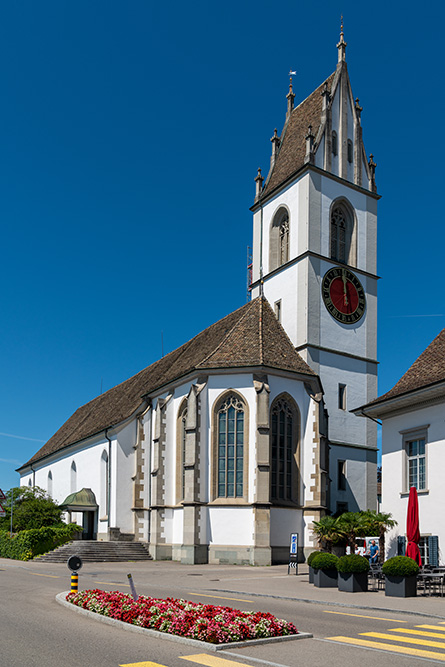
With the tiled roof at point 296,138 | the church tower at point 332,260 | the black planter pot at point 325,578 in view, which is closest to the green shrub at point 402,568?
the black planter pot at point 325,578

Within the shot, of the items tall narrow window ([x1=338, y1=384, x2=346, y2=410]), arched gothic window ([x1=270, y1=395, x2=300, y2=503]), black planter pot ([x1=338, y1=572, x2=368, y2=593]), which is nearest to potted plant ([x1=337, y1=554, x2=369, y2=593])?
black planter pot ([x1=338, y1=572, x2=368, y2=593])

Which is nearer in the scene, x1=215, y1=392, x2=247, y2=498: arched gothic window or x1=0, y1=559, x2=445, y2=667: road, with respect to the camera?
x1=0, y1=559, x2=445, y2=667: road

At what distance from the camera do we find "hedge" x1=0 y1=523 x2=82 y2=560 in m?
36.6

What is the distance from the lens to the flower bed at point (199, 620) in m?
10.6

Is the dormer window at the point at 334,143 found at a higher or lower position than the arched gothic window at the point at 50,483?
higher

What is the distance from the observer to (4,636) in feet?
35.8

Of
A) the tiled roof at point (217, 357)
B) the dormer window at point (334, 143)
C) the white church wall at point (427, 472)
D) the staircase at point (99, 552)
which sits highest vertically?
the dormer window at point (334, 143)

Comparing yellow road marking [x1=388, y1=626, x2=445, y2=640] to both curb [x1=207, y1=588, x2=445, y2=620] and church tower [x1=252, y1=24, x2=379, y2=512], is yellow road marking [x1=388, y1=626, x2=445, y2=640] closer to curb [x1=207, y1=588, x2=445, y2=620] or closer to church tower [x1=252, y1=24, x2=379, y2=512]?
curb [x1=207, y1=588, x2=445, y2=620]

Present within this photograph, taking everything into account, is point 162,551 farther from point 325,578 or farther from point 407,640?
point 407,640

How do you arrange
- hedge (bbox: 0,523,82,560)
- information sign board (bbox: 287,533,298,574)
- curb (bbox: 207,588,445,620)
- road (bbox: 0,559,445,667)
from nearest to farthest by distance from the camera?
road (bbox: 0,559,445,667) < curb (bbox: 207,588,445,620) < information sign board (bbox: 287,533,298,574) < hedge (bbox: 0,523,82,560)

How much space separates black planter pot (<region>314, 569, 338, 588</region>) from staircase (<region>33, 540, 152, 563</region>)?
17883mm

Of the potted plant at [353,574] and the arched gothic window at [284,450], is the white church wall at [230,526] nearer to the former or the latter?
the arched gothic window at [284,450]

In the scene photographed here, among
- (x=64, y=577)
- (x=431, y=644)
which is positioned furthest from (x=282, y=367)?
(x=431, y=644)

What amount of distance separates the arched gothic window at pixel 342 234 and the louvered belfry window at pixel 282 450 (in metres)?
12.6
